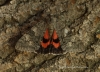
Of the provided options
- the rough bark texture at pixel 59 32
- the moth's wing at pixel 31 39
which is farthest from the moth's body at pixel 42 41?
the rough bark texture at pixel 59 32

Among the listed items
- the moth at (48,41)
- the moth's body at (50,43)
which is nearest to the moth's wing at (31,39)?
the moth at (48,41)

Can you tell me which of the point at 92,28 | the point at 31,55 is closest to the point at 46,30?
the point at 31,55

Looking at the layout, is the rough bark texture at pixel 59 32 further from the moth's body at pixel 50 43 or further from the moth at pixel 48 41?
the moth's body at pixel 50 43

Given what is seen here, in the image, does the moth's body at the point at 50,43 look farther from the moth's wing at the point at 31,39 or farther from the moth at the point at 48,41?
the moth's wing at the point at 31,39

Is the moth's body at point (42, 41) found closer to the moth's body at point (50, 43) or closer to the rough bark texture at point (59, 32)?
the moth's body at point (50, 43)

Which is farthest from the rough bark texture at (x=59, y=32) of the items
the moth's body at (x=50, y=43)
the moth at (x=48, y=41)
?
the moth's body at (x=50, y=43)

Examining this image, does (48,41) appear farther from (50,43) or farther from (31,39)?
(31,39)

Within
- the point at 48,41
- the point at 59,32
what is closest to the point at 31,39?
the point at 48,41
